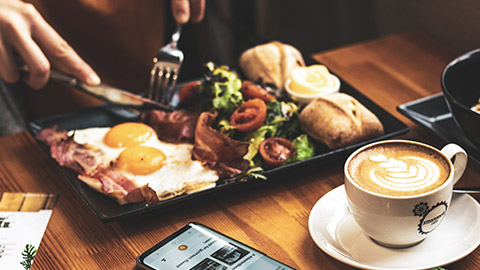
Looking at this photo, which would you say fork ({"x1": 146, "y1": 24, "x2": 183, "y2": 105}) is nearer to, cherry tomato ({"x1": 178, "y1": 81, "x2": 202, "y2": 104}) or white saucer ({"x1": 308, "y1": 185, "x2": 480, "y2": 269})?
cherry tomato ({"x1": 178, "y1": 81, "x2": 202, "y2": 104})

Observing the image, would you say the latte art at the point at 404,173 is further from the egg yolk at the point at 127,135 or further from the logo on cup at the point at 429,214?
the egg yolk at the point at 127,135

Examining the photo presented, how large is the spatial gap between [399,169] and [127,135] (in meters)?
0.81

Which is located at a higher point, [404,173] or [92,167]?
[404,173]

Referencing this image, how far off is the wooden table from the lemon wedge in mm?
183

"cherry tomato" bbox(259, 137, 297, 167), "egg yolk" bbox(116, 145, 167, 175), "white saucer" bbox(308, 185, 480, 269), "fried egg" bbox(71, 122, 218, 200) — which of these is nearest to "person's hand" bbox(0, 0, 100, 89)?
"fried egg" bbox(71, 122, 218, 200)

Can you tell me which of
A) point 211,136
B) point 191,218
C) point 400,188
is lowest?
point 191,218

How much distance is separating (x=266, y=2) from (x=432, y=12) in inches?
46.7

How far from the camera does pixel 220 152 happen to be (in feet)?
4.68

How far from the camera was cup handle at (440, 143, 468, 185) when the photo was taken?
1094 mm

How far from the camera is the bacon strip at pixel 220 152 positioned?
1390mm

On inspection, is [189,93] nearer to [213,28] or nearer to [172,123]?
→ [172,123]

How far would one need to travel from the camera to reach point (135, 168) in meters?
1.41

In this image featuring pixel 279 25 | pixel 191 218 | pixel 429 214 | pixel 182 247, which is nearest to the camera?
pixel 429 214

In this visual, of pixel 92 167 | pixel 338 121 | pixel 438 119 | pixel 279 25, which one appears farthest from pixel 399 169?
pixel 279 25
